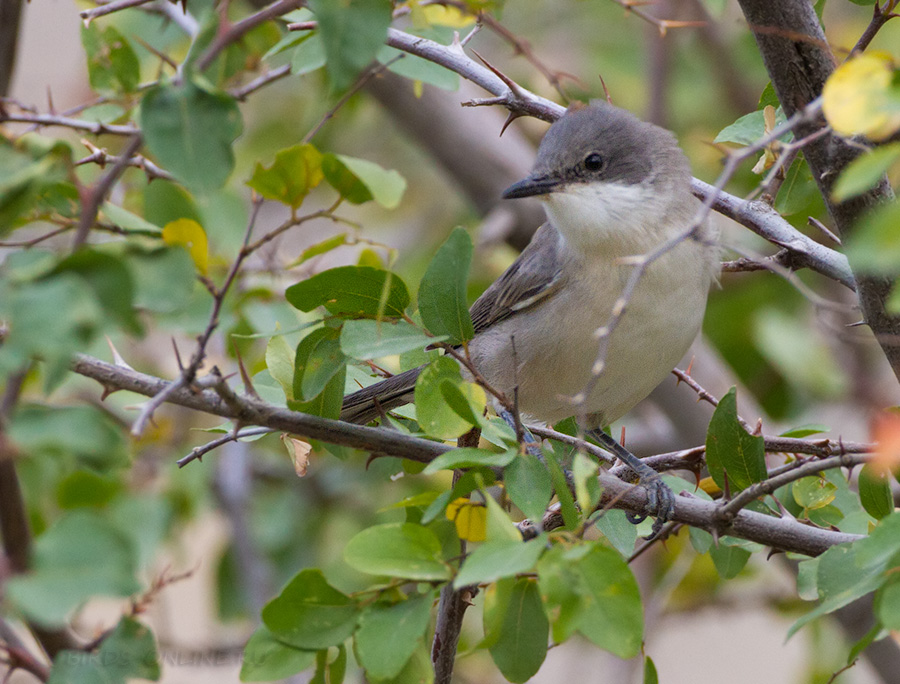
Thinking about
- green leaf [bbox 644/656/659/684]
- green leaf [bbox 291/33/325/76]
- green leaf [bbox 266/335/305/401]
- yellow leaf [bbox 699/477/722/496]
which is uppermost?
green leaf [bbox 291/33/325/76]

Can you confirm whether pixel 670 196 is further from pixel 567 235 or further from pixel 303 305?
pixel 303 305

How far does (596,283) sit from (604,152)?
0.54 meters

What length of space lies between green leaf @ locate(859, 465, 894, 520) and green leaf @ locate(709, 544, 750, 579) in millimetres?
356

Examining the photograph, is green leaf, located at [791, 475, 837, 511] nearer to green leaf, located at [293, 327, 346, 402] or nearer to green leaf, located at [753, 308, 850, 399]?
green leaf, located at [293, 327, 346, 402]

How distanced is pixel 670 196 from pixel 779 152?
1043 mm

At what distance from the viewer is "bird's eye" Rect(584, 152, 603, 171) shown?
11.5 feet

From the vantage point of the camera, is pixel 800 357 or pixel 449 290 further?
pixel 800 357

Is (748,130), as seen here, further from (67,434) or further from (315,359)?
(67,434)

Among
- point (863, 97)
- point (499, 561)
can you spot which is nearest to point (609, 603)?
point (499, 561)

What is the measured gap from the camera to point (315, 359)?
2.25 meters

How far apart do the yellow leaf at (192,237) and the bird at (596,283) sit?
98 centimetres

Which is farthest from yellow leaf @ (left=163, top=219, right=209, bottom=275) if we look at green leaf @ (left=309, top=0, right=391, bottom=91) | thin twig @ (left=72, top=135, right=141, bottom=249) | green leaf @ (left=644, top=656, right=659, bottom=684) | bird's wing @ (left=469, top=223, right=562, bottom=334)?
green leaf @ (left=644, top=656, right=659, bottom=684)

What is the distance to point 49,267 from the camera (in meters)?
1.40

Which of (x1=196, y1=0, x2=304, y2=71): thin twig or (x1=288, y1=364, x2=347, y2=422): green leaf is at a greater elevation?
(x1=196, y1=0, x2=304, y2=71): thin twig
